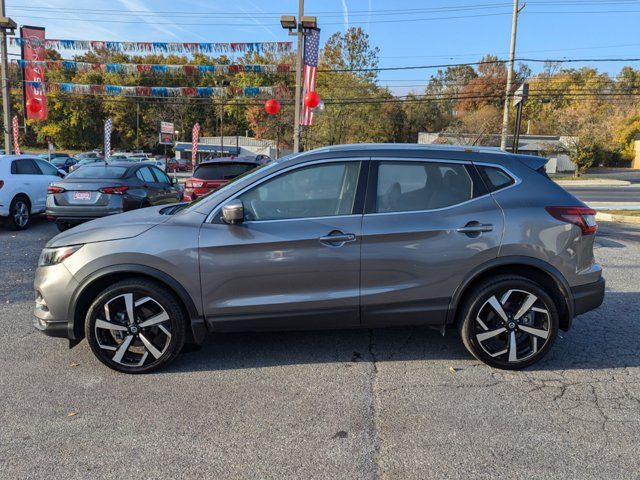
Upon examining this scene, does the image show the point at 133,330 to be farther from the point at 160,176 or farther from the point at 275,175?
the point at 160,176

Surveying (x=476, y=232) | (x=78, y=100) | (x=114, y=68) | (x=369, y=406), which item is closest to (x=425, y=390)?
(x=369, y=406)

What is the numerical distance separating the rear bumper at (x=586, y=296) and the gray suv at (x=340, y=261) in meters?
0.02

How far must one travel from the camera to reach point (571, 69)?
234 feet

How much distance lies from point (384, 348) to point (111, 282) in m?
2.35

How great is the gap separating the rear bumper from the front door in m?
1.75

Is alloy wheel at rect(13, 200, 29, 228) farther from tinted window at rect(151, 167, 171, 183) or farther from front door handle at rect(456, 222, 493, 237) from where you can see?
front door handle at rect(456, 222, 493, 237)

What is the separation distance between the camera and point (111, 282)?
3.68 metres

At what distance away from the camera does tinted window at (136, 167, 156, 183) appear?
9636 mm

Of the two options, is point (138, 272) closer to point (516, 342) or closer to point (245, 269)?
point (245, 269)

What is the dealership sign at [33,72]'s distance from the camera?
2170cm

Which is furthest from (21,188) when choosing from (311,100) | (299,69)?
(299,69)

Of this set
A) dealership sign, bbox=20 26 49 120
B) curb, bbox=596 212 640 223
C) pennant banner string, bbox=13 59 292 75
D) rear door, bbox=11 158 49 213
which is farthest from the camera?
pennant banner string, bbox=13 59 292 75

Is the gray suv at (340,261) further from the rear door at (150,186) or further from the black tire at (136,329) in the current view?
the rear door at (150,186)

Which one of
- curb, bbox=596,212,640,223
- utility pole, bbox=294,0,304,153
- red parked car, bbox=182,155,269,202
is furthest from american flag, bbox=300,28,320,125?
curb, bbox=596,212,640,223
